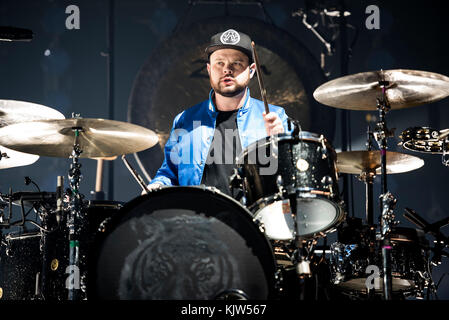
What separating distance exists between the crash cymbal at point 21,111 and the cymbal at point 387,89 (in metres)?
1.78

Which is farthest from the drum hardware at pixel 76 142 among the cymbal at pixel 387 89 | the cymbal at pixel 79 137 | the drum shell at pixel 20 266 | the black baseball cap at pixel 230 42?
the cymbal at pixel 387 89

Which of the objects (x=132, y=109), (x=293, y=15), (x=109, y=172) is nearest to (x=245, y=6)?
(x=293, y=15)

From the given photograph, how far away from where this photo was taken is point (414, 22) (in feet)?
17.6

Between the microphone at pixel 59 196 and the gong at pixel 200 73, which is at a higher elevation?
the gong at pixel 200 73

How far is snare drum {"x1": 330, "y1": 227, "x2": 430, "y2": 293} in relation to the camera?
393cm

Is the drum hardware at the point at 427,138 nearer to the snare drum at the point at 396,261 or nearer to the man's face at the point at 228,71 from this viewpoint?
the snare drum at the point at 396,261

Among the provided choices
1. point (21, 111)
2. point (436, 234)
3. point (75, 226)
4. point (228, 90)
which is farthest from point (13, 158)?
point (436, 234)

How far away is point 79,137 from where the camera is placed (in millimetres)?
3467

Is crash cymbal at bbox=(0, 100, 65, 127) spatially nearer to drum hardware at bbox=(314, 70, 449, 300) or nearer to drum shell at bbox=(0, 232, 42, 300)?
drum shell at bbox=(0, 232, 42, 300)

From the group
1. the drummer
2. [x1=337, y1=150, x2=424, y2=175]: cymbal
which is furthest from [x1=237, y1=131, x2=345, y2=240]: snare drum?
[x1=337, y1=150, x2=424, y2=175]: cymbal

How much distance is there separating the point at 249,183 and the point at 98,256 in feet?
2.77

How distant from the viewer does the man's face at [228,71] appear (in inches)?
143

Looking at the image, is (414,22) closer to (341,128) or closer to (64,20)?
(341,128)

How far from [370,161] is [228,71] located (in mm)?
1271
